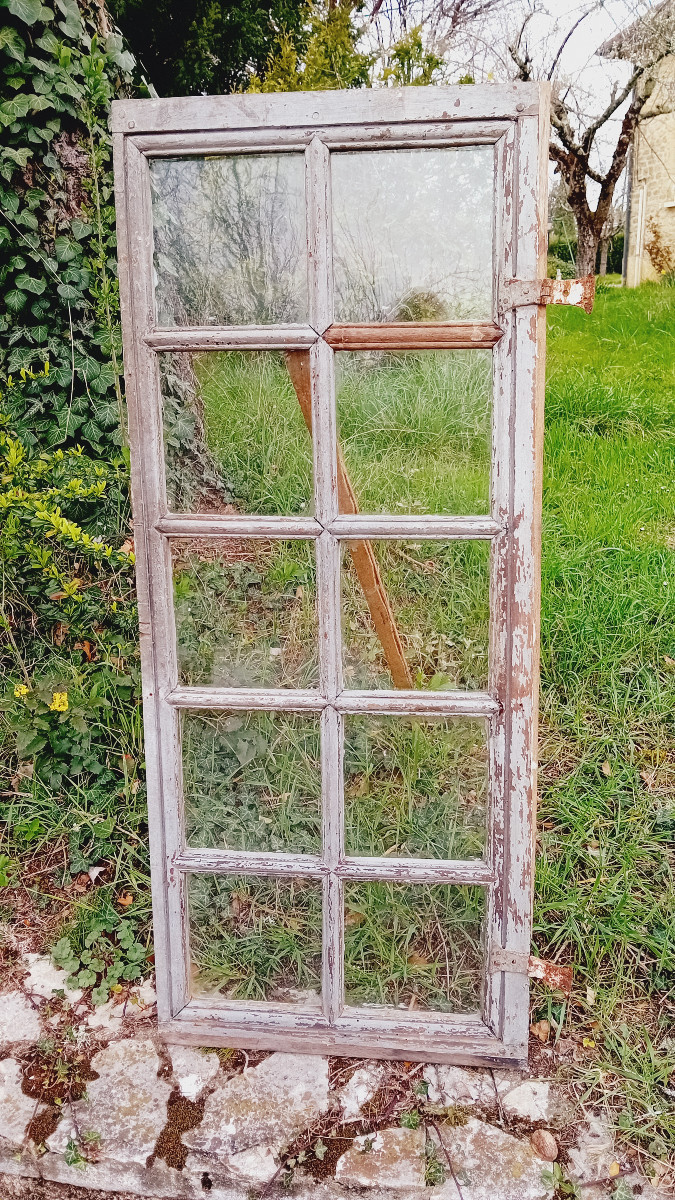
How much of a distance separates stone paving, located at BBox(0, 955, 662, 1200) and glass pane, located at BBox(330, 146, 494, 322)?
5.35 feet

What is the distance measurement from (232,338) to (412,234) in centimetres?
39

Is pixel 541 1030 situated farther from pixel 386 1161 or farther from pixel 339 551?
pixel 339 551

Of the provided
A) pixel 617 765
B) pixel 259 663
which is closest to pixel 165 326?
pixel 259 663

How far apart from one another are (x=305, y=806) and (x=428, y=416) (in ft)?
2.88

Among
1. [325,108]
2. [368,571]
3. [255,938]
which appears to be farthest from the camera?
[255,938]

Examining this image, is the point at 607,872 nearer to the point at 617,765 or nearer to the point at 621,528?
the point at 617,765

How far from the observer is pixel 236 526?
5.45 feet

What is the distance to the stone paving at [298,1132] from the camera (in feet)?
5.35

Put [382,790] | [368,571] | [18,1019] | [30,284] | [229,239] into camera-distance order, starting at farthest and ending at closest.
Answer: [30,284]
[18,1019]
[382,790]
[368,571]
[229,239]

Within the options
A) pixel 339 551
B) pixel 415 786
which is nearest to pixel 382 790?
Result: pixel 415 786

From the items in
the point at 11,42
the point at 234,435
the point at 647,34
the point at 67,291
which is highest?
the point at 647,34

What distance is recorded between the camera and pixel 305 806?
181 cm

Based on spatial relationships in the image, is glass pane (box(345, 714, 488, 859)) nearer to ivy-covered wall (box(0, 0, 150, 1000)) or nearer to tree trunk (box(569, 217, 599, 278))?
ivy-covered wall (box(0, 0, 150, 1000))

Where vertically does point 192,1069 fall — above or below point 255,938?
below
